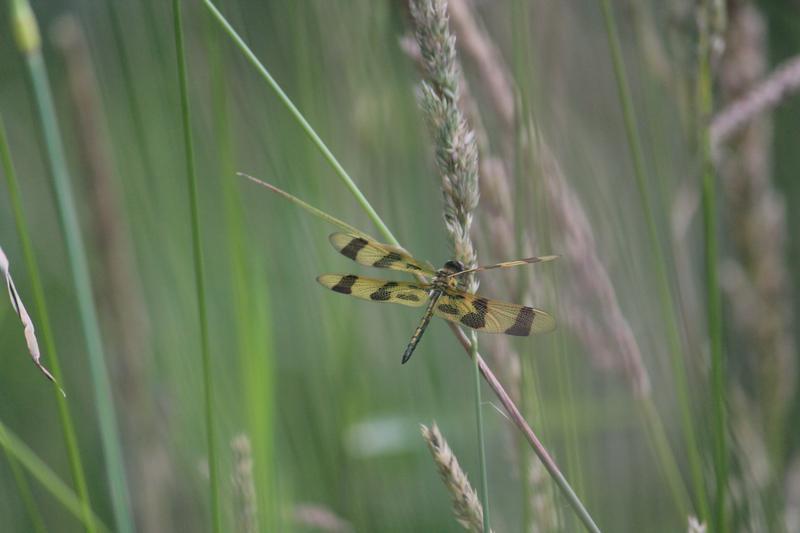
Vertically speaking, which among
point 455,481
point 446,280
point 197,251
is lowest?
point 455,481

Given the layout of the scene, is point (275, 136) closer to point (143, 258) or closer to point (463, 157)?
point (143, 258)

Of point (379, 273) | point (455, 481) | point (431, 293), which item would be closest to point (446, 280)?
point (431, 293)

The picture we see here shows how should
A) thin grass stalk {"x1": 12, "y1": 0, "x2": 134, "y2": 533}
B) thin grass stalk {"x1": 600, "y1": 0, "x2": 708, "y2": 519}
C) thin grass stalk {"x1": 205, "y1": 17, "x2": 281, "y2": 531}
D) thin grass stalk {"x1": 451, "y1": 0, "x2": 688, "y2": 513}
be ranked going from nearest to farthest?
1. thin grass stalk {"x1": 12, "y1": 0, "x2": 134, "y2": 533}
2. thin grass stalk {"x1": 600, "y1": 0, "x2": 708, "y2": 519}
3. thin grass stalk {"x1": 205, "y1": 17, "x2": 281, "y2": 531}
4. thin grass stalk {"x1": 451, "y1": 0, "x2": 688, "y2": 513}

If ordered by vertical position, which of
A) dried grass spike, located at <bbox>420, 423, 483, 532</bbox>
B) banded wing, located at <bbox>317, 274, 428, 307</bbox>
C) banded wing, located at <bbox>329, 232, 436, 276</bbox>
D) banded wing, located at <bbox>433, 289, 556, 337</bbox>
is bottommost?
dried grass spike, located at <bbox>420, 423, 483, 532</bbox>

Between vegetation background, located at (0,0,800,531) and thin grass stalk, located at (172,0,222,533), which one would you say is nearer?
thin grass stalk, located at (172,0,222,533)

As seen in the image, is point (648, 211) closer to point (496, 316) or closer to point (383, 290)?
point (496, 316)

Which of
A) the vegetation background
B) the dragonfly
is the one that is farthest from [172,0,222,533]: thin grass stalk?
the dragonfly

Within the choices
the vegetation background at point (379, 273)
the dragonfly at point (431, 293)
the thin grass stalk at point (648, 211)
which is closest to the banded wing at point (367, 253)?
the dragonfly at point (431, 293)

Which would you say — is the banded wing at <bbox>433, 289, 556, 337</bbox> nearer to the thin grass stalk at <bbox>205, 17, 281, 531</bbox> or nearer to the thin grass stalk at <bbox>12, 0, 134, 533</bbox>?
the thin grass stalk at <bbox>205, 17, 281, 531</bbox>
